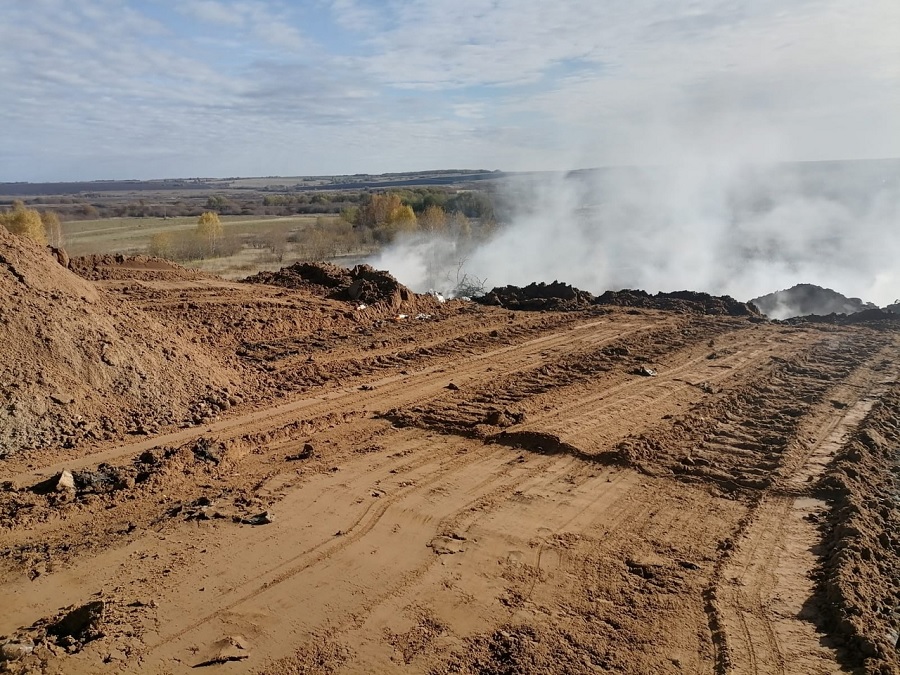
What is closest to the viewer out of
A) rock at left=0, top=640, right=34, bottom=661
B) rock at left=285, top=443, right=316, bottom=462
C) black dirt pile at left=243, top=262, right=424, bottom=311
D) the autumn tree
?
rock at left=0, top=640, right=34, bottom=661

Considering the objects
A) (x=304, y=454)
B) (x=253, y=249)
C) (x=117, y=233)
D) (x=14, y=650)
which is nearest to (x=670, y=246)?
(x=253, y=249)

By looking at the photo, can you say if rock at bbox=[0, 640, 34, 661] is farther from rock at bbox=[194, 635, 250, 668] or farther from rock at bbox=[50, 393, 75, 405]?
rock at bbox=[50, 393, 75, 405]

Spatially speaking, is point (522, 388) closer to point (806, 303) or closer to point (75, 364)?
point (75, 364)

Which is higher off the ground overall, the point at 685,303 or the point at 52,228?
the point at 52,228

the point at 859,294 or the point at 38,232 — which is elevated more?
the point at 38,232

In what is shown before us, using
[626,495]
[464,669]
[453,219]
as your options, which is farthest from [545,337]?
[453,219]

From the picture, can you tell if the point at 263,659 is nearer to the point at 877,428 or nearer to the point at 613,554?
the point at 613,554

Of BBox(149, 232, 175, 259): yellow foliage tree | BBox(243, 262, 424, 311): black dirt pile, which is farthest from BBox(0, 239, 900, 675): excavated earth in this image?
BBox(149, 232, 175, 259): yellow foliage tree
